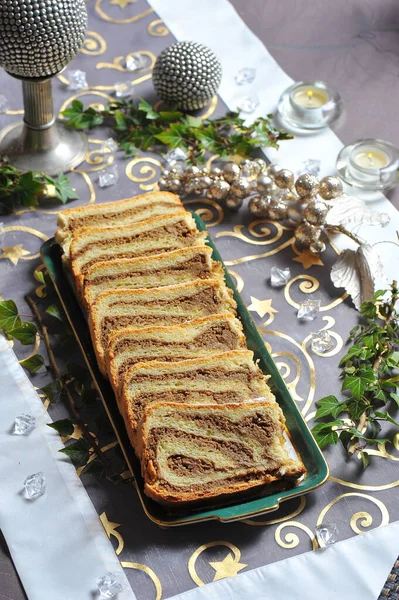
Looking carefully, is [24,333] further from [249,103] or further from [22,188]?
[249,103]

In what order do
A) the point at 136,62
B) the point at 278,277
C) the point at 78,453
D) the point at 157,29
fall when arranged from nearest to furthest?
the point at 78,453 < the point at 278,277 < the point at 136,62 < the point at 157,29

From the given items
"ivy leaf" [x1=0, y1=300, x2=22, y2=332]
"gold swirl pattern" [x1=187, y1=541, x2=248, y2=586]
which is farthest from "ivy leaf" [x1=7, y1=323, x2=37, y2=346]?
"gold swirl pattern" [x1=187, y1=541, x2=248, y2=586]

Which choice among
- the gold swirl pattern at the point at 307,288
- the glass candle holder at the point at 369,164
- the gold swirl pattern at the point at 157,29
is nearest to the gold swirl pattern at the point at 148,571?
the gold swirl pattern at the point at 307,288

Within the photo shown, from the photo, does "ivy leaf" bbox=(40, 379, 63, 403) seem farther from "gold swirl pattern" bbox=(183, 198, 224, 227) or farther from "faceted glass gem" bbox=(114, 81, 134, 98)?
"faceted glass gem" bbox=(114, 81, 134, 98)

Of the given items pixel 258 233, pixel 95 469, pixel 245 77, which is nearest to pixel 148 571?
pixel 95 469

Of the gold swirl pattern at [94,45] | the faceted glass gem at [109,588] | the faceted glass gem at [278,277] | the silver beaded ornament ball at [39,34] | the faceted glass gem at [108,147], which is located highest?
the silver beaded ornament ball at [39,34]

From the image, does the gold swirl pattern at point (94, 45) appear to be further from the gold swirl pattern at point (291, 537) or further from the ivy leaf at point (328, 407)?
the gold swirl pattern at point (291, 537)
